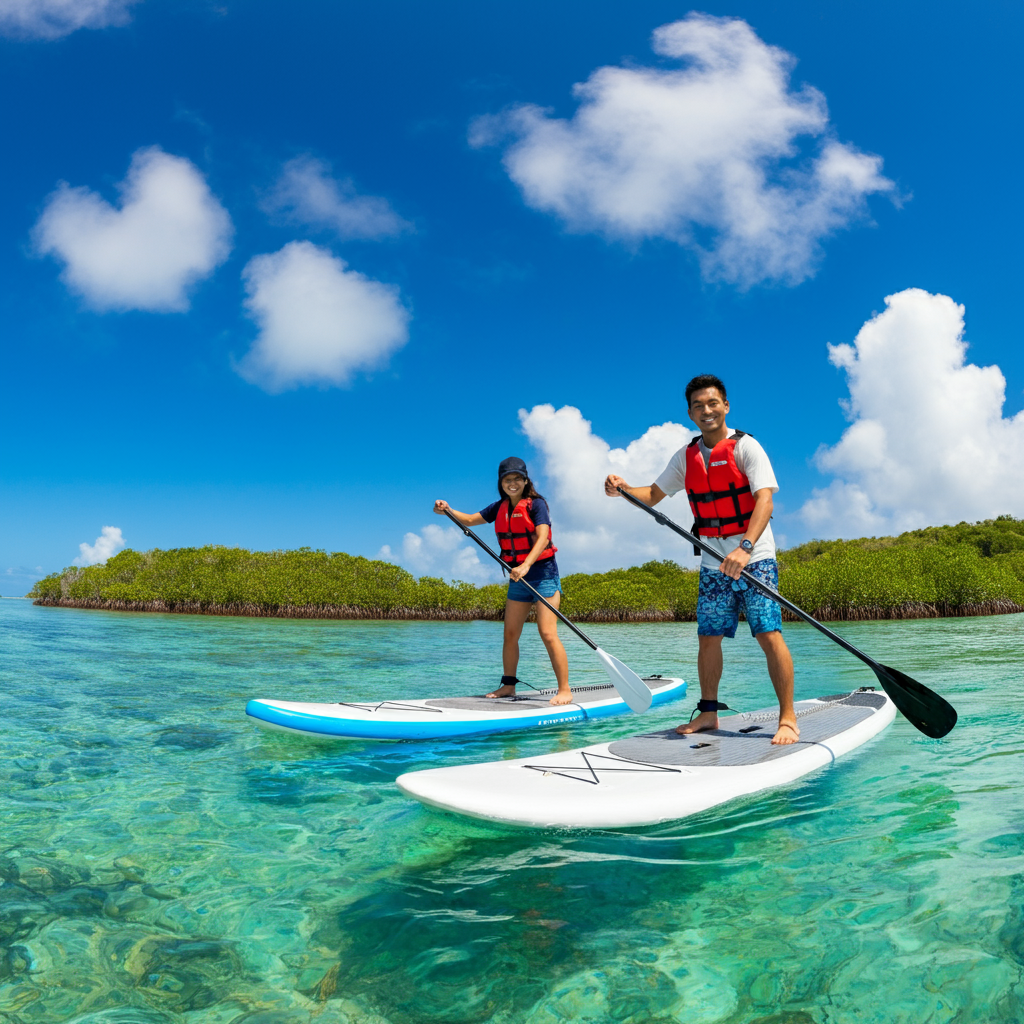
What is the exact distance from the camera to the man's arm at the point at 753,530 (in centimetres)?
413

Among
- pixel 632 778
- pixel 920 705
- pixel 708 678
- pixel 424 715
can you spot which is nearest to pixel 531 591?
pixel 424 715

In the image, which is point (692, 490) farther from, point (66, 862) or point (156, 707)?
point (156, 707)

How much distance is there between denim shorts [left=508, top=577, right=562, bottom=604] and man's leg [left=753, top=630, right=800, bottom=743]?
2314 millimetres

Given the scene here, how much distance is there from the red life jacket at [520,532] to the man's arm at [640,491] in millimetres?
1496

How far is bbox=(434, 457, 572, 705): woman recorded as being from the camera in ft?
21.1

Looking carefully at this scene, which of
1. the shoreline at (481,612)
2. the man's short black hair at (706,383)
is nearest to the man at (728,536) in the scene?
the man's short black hair at (706,383)

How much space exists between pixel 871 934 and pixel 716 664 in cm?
242

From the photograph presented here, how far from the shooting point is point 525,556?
255 inches

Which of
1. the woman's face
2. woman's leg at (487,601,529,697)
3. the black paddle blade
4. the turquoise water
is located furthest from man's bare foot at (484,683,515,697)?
the black paddle blade

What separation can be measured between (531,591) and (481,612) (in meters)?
34.9

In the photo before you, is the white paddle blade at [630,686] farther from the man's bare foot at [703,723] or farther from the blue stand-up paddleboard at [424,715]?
the blue stand-up paddleboard at [424,715]

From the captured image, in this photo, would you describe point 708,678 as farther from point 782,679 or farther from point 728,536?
point 728,536

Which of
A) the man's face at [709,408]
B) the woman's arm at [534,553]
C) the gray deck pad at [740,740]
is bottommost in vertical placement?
the gray deck pad at [740,740]

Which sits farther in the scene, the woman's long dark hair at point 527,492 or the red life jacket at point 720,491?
the woman's long dark hair at point 527,492
